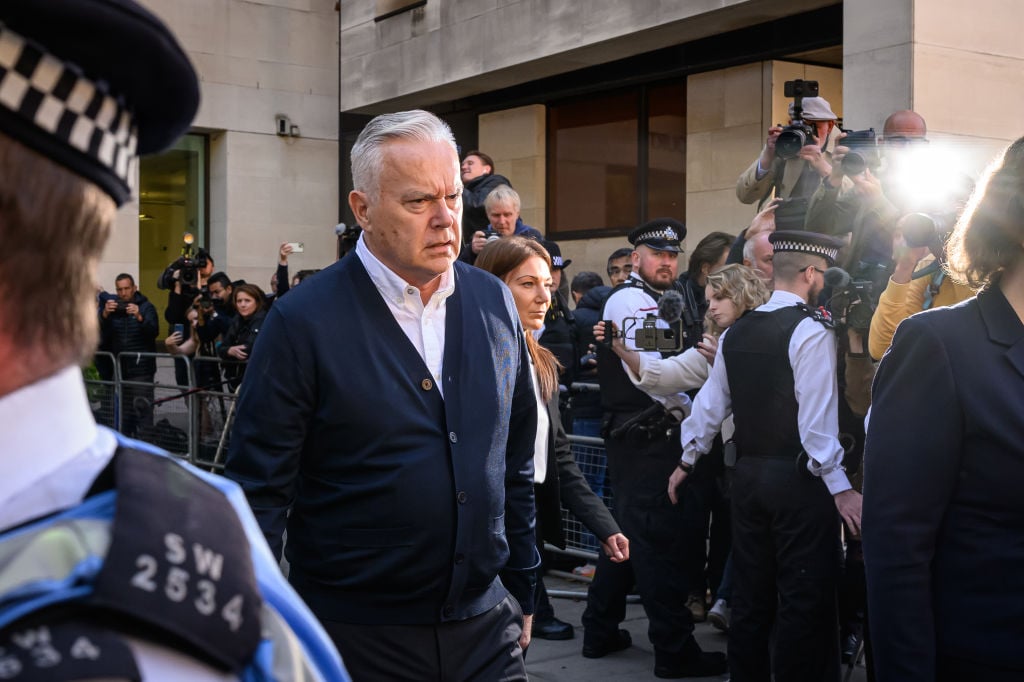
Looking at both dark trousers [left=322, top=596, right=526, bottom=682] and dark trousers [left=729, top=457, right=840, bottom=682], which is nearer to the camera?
dark trousers [left=322, top=596, right=526, bottom=682]

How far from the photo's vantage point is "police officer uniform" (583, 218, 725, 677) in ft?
19.9

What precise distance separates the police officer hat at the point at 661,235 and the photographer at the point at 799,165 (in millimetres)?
440

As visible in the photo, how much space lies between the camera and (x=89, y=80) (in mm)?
1025

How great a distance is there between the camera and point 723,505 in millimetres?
7098

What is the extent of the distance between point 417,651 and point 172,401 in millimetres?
9142

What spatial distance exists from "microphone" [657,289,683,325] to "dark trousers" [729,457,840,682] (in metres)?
1.25

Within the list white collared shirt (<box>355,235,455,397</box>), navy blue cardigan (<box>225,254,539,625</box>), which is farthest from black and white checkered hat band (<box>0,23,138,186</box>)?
white collared shirt (<box>355,235,455,397</box>)

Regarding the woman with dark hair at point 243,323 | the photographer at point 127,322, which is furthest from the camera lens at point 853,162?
the photographer at point 127,322

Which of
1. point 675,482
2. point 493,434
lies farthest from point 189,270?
point 493,434

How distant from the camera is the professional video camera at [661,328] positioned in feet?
20.9

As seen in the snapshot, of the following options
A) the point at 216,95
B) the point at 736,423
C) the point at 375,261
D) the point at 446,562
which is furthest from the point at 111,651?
the point at 216,95

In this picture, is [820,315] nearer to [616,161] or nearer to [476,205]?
[476,205]

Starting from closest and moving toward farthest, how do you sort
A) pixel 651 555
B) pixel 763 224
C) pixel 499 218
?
pixel 651 555
pixel 763 224
pixel 499 218

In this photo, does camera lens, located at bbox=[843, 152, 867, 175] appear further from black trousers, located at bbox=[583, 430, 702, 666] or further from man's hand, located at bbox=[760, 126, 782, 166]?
black trousers, located at bbox=[583, 430, 702, 666]
